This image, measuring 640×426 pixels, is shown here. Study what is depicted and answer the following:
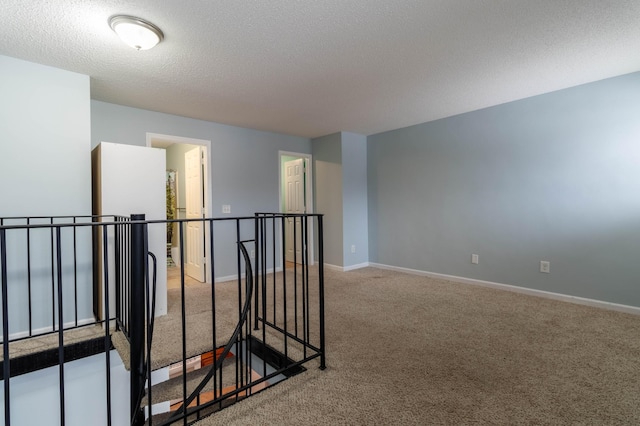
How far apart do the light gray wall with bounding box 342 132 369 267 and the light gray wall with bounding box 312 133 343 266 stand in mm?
88

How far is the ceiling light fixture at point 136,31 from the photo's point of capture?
1.91 metres

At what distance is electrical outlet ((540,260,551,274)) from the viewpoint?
3368 millimetres

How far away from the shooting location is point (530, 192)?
11.4 ft

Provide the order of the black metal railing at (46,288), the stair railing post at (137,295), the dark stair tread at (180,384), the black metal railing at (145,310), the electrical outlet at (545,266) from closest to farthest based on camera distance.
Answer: the stair railing post at (137,295) < the black metal railing at (145,310) < the black metal railing at (46,288) < the dark stair tread at (180,384) < the electrical outlet at (545,266)

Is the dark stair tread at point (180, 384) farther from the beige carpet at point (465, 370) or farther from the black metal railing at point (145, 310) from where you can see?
the beige carpet at point (465, 370)

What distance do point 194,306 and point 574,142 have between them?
453 cm

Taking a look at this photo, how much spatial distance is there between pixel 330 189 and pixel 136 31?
3.51 meters

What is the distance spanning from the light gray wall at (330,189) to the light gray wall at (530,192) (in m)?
0.85

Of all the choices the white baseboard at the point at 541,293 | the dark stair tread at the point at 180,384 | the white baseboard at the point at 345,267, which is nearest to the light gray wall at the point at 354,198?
the white baseboard at the point at 345,267

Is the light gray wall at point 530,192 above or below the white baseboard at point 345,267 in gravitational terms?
above

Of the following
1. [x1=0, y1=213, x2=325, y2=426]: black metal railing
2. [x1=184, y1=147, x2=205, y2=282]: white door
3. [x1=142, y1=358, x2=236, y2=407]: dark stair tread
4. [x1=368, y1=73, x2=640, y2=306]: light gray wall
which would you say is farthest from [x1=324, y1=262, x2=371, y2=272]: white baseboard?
[x1=142, y1=358, x2=236, y2=407]: dark stair tread

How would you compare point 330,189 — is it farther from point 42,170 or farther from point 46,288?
point 46,288

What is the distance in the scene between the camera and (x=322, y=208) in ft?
17.3

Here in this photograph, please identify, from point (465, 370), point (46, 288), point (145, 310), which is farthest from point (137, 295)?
point (465, 370)
